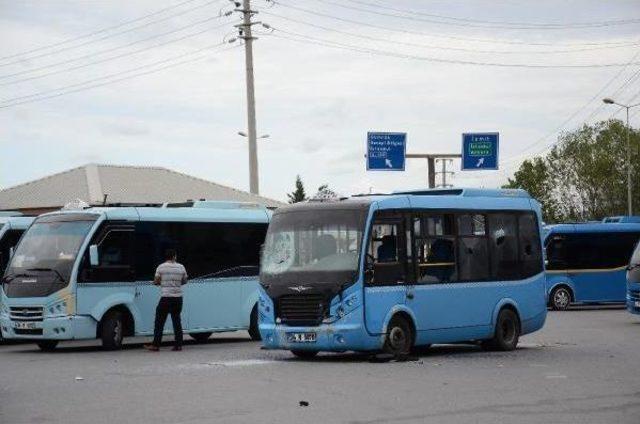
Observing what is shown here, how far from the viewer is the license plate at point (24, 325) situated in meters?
25.7

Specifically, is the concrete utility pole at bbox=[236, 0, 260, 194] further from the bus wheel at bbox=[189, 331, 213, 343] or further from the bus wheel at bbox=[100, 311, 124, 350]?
the bus wheel at bbox=[100, 311, 124, 350]

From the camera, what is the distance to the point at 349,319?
21.3 meters

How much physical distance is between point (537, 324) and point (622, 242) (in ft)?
68.3

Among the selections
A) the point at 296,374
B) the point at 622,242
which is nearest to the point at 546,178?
the point at 622,242

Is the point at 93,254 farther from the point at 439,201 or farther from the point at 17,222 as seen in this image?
the point at 439,201

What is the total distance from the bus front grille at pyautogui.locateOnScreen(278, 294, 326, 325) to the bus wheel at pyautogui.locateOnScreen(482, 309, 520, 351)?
13.9 feet

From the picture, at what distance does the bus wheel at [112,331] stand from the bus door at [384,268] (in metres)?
6.67

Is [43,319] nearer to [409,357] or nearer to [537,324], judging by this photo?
[409,357]

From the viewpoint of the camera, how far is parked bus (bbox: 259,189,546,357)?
2142cm

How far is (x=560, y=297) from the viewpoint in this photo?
45.0 m

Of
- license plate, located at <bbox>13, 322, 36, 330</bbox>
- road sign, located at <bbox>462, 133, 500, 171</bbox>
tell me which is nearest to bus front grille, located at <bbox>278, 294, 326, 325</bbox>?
license plate, located at <bbox>13, 322, 36, 330</bbox>

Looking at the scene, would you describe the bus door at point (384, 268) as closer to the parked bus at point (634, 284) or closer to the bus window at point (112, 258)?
the bus window at point (112, 258)

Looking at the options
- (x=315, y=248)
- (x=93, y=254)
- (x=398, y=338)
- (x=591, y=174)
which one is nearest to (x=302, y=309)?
(x=315, y=248)

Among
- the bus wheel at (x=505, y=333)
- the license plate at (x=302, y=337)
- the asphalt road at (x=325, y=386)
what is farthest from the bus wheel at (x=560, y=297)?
the license plate at (x=302, y=337)
